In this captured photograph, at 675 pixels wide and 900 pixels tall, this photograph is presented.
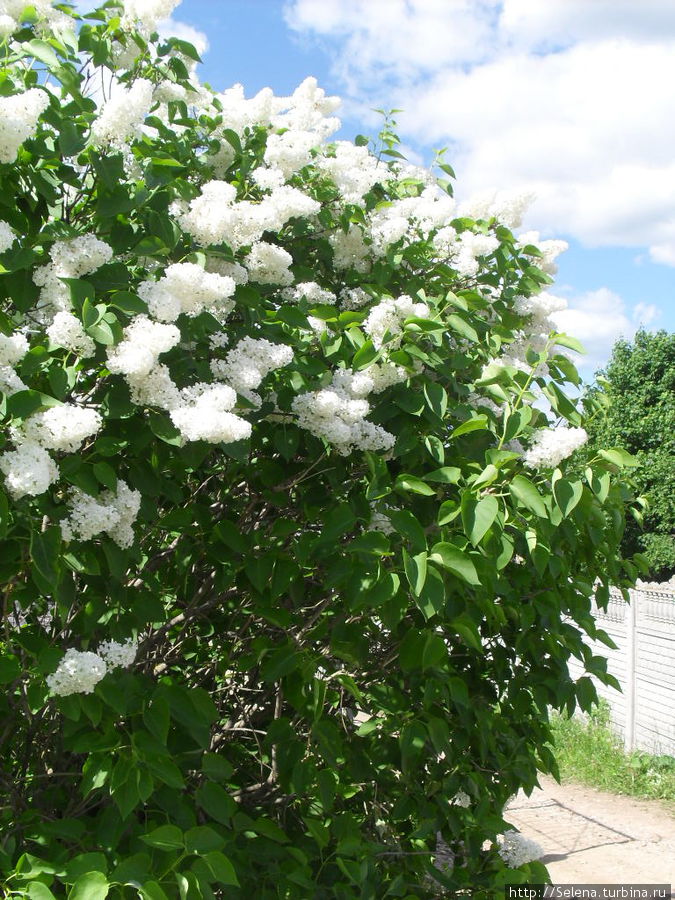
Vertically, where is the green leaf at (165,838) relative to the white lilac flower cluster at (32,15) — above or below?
below

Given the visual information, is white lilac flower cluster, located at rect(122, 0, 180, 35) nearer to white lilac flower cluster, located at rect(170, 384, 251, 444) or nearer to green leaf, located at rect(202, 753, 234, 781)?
white lilac flower cluster, located at rect(170, 384, 251, 444)

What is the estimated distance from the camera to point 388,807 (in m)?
2.69

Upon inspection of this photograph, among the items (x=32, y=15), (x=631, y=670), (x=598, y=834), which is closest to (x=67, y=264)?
(x=32, y=15)

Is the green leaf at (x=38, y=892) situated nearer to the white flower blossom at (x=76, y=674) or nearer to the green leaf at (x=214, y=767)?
the white flower blossom at (x=76, y=674)

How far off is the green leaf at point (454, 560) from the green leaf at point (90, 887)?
0.89 m

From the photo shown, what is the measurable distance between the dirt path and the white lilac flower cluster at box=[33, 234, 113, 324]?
4.86m

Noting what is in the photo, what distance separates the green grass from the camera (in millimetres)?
7434

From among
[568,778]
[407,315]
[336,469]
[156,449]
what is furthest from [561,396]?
[568,778]

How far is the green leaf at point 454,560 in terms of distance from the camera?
1855mm

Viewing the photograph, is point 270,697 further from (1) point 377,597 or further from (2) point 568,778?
(2) point 568,778

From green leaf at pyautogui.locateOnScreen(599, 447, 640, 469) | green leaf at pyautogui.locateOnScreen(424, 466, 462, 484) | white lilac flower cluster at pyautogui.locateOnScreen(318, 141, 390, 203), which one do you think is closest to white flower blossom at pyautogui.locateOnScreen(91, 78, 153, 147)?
white lilac flower cluster at pyautogui.locateOnScreen(318, 141, 390, 203)

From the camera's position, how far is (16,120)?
159 cm

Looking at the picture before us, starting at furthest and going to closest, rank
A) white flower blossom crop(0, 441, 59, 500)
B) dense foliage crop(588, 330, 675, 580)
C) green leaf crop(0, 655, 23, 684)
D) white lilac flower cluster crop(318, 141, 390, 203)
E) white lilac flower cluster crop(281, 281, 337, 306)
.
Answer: dense foliage crop(588, 330, 675, 580)
white lilac flower cluster crop(318, 141, 390, 203)
white lilac flower cluster crop(281, 281, 337, 306)
green leaf crop(0, 655, 23, 684)
white flower blossom crop(0, 441, 59, 500)

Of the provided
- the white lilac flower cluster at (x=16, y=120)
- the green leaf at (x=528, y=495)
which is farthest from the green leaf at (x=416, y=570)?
the white lilac flower cluster at (x=16, y=120)
